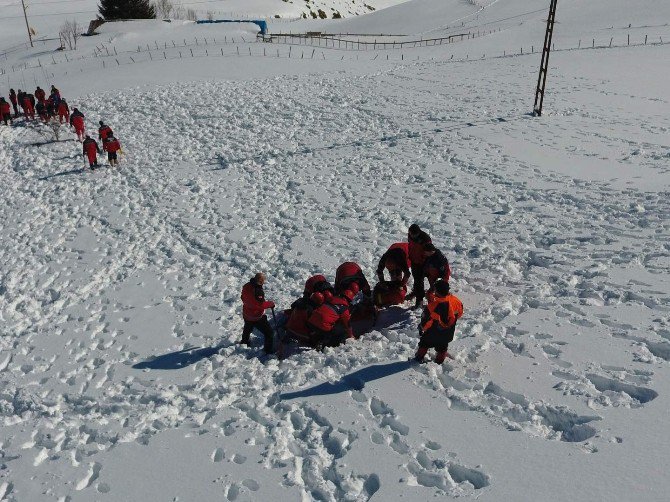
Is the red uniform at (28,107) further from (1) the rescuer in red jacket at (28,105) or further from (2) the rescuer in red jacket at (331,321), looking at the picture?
(2) the rescuer in red jacket at (331,321)

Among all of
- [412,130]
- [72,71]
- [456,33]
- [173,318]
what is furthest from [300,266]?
[456,33]

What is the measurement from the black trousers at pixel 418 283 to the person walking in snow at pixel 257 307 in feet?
9.53

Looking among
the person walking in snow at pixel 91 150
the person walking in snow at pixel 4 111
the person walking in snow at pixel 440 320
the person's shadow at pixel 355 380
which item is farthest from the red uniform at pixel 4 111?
the person walking in snow at pixel 440 320

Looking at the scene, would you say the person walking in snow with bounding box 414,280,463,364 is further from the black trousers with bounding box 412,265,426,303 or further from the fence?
the fence

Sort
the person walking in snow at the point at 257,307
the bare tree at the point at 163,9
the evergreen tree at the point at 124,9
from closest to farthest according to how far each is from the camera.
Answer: the person walking in snow at the point at 257,307 → the evergreen tree at the point at 124,9 → the bare tree at the point at 163,9

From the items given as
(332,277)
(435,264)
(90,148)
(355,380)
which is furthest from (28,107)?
(355,380)

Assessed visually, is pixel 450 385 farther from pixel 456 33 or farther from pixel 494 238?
pixel 456 33

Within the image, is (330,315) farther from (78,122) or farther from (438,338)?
(78,122)

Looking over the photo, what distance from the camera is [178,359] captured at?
31.5ft

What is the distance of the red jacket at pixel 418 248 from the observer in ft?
31.9

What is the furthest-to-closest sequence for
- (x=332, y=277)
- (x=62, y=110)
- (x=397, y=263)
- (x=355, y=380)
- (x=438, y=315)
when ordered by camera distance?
(x=62, y=110) < (x=332, y=277) < (x=397, y=263) < (x=355, y=380) < (x=438, y=315)

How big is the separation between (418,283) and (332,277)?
2.70 m

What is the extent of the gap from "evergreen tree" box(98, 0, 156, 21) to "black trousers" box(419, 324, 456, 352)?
2541 inches

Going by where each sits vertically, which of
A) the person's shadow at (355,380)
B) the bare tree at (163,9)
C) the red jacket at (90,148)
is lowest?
the person's shadow at (355,380)
